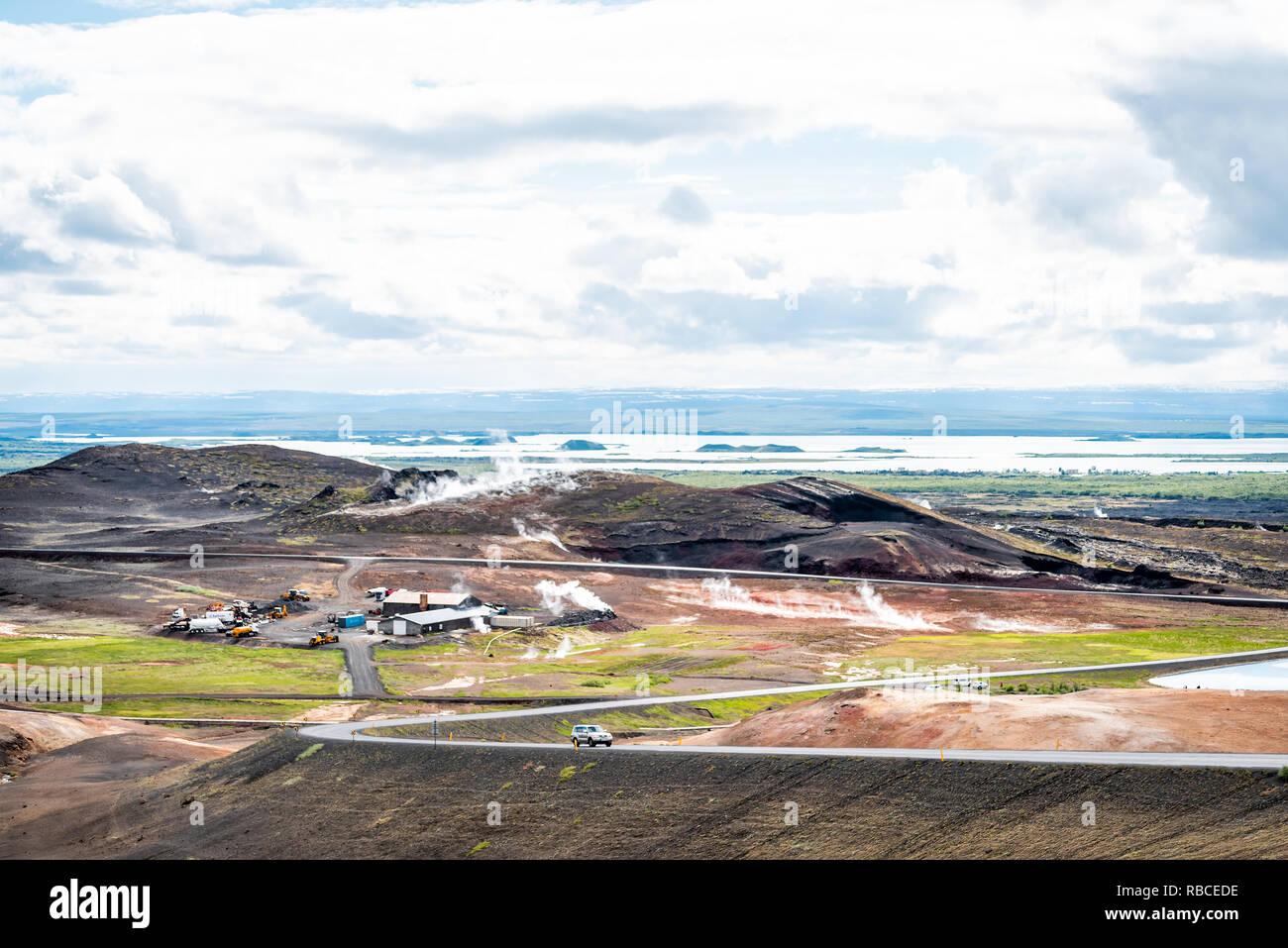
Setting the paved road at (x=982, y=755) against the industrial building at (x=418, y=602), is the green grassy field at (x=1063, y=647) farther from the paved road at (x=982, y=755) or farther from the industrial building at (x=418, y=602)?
the industrial building at (x=418, y=602)

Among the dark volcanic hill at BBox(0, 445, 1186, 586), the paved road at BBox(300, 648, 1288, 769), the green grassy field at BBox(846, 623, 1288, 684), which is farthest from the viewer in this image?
the dark volcanic hill at BBox(0, 445, 1186, 586)

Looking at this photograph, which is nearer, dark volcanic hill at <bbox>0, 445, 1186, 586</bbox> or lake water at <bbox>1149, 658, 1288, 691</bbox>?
lake water at <bbox>1149, 658, 1288, 691</bbox>

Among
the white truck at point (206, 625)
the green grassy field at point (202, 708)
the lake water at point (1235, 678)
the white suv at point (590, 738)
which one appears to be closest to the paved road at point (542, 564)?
the white truck at point (206, 625)

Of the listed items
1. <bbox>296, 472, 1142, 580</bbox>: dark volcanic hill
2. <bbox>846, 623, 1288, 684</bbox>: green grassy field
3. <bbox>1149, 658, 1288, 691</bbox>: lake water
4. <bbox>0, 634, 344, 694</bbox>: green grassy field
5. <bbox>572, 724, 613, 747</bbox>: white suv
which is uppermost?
<bbox>296, 472, 1142, 580</bbox>: dark volcanic hill

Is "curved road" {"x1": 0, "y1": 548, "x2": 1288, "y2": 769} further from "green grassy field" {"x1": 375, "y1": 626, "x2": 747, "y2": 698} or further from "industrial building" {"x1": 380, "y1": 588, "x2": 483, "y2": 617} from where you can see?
"industrial building" {"x1": 380, "y1": 588, "x2": 483, "y2": 617}

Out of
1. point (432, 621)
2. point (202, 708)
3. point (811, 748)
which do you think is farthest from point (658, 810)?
point (432, 621)

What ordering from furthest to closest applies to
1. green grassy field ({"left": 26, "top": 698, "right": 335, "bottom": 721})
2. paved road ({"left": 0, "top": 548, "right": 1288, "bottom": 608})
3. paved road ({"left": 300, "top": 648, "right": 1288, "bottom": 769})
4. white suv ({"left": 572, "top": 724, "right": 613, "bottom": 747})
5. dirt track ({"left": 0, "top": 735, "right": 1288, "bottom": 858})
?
paved road ({"left": 0, "top": 548, "right": 1288, "bottom": 608}) < green grassy field ({"left": 26, "top": 698, "right": 335, "bottom": 721}) < white suv ({"left": 572, "top": 724, "right": 613, "bottom": 747}) < paved road ({"left": 300, "top": 648, "right": 1288, "bottom": 769}) < dirt track ({"left": 0, "top": 735, "right": 1288, "bottom": 858})

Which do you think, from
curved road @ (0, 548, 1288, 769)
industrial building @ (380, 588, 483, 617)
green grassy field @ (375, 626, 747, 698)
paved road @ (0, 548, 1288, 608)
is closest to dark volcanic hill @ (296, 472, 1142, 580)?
Answer: paved road @ (0, 548, 1288, 608)

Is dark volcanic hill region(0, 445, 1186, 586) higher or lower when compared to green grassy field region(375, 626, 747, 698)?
higher

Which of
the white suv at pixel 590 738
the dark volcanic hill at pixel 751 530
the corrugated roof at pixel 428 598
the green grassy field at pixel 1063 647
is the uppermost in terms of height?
the dark volcanic hill at pixel 751 530
